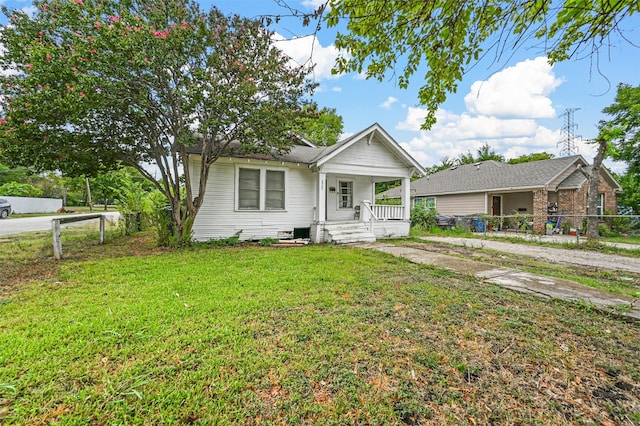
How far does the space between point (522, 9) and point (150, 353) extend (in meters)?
5.24

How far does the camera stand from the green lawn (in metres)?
1.82

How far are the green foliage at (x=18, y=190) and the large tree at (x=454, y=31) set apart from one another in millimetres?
43931

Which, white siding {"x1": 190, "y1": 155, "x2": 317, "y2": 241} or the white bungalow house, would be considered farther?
the white bungalow house

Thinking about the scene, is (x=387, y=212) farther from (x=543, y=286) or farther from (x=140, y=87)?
(x=140, y=87)

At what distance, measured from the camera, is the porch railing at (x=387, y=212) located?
11.3 meters

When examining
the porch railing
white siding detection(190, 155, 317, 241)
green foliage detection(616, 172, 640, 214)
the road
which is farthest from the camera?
green foliage detection(616, 172, 640, 214)

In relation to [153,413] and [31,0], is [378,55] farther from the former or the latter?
[31,0]

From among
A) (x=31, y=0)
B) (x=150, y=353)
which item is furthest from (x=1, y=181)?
(x=150, y=353)

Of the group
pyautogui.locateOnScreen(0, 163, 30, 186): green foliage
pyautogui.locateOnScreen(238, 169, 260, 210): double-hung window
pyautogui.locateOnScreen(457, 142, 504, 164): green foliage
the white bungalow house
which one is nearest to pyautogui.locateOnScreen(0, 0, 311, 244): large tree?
the white bungalow house

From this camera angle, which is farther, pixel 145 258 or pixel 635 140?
pixel 635 140

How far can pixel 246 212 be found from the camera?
953cm

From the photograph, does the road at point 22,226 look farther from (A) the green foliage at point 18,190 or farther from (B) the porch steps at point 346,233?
(A) the green foliage at point 18,190

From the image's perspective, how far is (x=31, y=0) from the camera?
6125 millimetres

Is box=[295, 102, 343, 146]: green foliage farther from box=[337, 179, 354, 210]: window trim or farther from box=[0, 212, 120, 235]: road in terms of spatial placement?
box=[0, 212, 120, 235]: road
